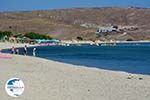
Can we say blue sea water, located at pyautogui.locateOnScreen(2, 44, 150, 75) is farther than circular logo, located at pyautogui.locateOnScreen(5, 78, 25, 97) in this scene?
Yes

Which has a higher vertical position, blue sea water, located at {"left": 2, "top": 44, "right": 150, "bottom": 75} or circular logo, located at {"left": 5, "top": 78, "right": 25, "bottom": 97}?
circular logo, located at {"left": 5, "top": 78, "right": 25, "bottom": 97}

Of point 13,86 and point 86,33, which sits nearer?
point 13,86

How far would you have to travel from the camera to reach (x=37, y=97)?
43.1 ft

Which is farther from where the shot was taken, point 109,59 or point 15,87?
point 109,59

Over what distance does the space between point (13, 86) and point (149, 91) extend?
7.67 meters

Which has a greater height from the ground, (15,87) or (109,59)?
(15,87)

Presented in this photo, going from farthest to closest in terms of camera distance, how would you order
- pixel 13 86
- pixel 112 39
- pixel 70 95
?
pixel 112 39, pixel 70 95, pixel 13 86

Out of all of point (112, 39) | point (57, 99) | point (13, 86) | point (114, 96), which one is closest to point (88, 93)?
point (114, 96)

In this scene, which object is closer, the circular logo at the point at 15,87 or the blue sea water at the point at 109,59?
the circular logo at the point at 15,87

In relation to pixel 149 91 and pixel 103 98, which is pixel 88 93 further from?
pixel 149 91

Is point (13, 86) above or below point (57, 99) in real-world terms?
above

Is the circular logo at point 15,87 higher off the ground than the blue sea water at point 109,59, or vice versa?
the circular logo at point 15,87

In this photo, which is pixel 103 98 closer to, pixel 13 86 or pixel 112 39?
pixel 13 86

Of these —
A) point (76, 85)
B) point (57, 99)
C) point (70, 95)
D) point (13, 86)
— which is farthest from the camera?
point (76, 85)
